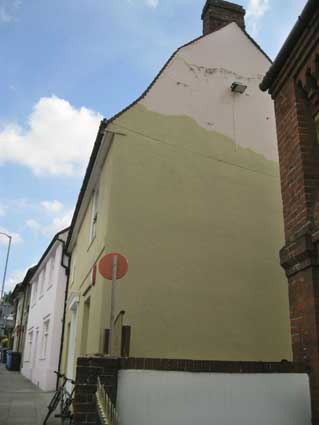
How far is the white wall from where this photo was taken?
458 cm

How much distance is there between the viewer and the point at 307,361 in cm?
499

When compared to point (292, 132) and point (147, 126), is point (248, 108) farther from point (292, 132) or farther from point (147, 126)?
point (292, 132)

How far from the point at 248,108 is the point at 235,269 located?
401 cm

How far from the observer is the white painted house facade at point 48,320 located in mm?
15591

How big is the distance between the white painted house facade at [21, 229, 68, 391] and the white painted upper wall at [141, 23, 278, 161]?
A: 27.4ft

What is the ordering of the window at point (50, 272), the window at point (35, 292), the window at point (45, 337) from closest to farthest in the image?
the window at point (45, 337) < the window at point (50, 272) < the window at point (35, 292)

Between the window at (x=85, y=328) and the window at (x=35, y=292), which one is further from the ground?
the window at (x=35, y=292)

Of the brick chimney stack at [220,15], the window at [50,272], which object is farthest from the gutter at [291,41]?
the window at [50,272]

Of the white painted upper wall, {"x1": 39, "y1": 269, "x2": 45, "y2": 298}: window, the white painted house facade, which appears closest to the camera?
the white painted upper wall

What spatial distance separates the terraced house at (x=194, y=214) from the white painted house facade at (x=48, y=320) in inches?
209

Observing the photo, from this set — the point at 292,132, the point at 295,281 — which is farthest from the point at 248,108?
the point at 295,281

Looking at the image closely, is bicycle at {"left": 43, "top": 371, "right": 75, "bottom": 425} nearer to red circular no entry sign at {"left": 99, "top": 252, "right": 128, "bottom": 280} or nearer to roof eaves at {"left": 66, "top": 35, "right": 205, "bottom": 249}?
red circular no entry sign at {"left": 99, "top": 252, "right": 128, "bottom": 280}

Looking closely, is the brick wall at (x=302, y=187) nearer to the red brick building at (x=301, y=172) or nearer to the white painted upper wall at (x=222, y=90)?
the red brick building at (x=301, y=172)

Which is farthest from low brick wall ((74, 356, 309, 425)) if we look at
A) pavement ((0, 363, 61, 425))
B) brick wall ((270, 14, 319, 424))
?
pavement ((0, 363, 61, 425))
